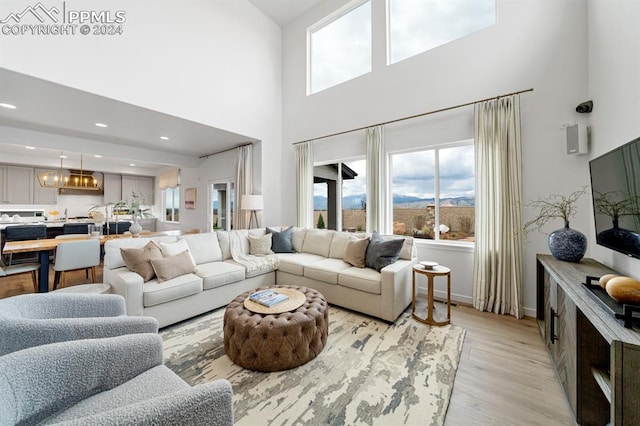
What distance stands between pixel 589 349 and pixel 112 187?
35.9 feet

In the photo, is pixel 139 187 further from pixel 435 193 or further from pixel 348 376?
pixel 348 376

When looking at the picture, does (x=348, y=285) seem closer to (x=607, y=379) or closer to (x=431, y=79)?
(x=607, y=379)

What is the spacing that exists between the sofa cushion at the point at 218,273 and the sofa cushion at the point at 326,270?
0.90 metres

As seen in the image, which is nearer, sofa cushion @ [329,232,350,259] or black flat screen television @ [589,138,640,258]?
black flat screen television @ [589,138,640,258]

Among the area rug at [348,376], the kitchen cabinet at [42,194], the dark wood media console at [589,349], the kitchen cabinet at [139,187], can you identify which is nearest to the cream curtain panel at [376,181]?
the area rug at [348,376]

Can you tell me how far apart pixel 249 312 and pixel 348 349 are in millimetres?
950

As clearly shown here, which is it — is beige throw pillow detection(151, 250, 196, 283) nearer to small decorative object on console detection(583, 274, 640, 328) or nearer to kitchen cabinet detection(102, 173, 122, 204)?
small decorative object on console detection(583, 274, 640, 328)

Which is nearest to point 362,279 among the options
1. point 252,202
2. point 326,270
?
point 326,270

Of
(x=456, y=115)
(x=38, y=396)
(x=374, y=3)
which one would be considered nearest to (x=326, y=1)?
(x=374, y=3)

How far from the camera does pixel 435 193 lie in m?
3.53

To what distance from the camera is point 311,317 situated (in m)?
2.06

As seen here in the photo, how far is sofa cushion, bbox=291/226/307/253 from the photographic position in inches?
168

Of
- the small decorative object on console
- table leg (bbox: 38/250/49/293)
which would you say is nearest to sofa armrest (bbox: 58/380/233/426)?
the small decorative object on console

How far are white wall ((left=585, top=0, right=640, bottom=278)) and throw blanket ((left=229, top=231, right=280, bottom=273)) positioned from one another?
3.49 meters
